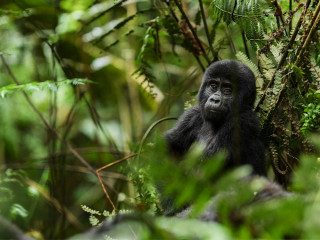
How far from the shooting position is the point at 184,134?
3451 mm

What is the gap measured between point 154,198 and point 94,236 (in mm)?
1681

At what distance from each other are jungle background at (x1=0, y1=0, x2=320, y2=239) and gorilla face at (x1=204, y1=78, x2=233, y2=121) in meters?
0.25

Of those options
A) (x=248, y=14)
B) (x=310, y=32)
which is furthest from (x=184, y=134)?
(x=310, y=32)

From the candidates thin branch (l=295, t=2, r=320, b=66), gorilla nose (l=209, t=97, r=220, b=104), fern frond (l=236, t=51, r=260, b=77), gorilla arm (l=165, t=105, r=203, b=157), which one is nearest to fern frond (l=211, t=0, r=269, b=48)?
fern frond (l=236, t=51, r=260, b=77)

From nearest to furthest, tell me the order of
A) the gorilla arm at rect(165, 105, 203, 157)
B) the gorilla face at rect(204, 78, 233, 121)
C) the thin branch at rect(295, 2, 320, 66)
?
the thin branch at rect(295, 2, 320, 66), the gorilla face at rect(204, 78, 233, 121), the gorilla arm at rect(165, 105, 203, 157)

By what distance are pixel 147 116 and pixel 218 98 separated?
10.8 feet

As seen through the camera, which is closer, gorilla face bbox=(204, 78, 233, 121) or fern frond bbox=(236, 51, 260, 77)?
gorilla face bbox=(204, 78, 233, 121)

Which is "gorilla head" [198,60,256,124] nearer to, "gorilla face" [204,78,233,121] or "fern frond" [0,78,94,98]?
"gorilla face" [204,78,233,121]

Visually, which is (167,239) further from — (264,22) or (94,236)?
(264,22)

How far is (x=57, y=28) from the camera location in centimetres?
Answer: 509

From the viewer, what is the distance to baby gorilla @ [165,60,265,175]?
288 cm

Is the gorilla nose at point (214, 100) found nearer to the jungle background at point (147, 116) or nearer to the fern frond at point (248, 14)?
the jungle background at point (147, 116)

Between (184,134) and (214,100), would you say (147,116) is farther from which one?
(214,100)

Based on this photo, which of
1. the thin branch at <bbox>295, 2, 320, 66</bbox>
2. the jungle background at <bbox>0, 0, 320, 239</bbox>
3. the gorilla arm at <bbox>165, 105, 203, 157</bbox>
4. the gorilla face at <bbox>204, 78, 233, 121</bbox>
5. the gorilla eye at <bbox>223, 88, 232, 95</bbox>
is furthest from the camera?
the gorilla arm at <bbox>165, 105, 203, 157</bbox>
